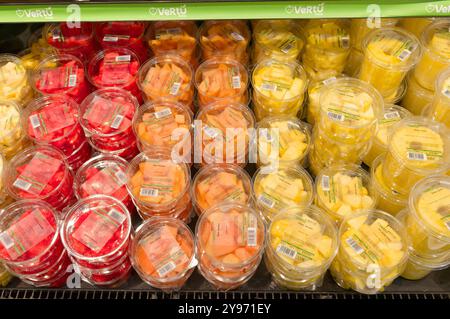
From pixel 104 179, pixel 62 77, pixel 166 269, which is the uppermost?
pixel 62 77

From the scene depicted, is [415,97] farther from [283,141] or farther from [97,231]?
[97,231]

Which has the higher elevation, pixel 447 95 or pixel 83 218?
pixel 447 95

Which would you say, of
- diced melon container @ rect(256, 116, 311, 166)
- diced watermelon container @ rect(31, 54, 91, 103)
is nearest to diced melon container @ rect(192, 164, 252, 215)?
diced melon container @ rect(256, 116, 311, 166)

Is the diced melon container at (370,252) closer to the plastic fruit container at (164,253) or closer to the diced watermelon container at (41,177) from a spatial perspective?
the plastic fruit container at (164,253)

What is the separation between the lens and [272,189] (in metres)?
1.95

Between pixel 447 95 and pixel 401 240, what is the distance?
27.8 inches

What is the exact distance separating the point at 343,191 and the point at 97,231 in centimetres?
104

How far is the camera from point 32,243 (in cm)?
177

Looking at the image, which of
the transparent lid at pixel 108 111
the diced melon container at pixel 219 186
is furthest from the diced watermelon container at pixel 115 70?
the diced melon container at pixel 219 186

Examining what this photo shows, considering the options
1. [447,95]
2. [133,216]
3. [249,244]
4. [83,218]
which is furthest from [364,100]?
[83,218]

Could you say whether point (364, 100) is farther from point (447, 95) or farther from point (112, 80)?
point (112, 80)

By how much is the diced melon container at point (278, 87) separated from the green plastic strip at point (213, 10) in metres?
0.44

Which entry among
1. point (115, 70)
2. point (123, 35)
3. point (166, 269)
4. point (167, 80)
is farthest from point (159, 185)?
point (123, 35)

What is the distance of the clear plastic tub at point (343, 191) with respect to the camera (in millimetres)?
1887
